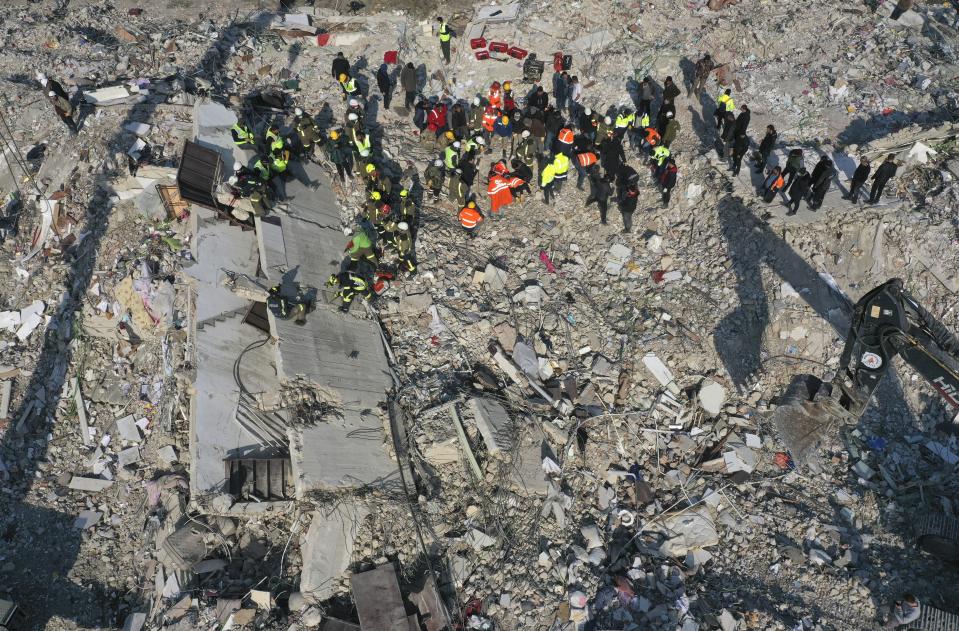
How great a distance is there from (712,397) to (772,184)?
456 centimetres

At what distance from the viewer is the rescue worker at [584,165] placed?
13.1 metres

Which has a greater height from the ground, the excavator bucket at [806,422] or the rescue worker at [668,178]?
the rescue worker at [668,178]

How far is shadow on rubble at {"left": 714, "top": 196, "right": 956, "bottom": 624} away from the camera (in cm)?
941

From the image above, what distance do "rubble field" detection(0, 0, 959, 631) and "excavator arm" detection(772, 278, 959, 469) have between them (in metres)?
0.44

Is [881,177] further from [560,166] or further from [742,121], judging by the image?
[560,166]

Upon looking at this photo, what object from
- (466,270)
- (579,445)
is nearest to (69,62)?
(466,270)

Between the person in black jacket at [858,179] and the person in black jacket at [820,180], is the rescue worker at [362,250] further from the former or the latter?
the person in black jacket at [858,179]

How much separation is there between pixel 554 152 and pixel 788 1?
26.5ft

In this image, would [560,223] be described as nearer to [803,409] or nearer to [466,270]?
[466,270]

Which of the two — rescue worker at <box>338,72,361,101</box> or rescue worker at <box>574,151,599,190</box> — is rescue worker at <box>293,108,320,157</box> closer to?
rescue worker at <box>338,72,361,101</box>

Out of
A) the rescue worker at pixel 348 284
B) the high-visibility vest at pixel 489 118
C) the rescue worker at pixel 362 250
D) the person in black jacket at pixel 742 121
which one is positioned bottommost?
the rescue worker at pixel 348 284

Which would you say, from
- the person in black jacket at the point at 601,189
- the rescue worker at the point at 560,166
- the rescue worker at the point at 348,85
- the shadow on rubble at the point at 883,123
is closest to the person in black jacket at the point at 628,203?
the person in black jacket at the point at 601,189

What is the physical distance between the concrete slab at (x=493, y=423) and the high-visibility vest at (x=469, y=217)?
3.92 metres

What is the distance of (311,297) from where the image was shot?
37.1 ft
